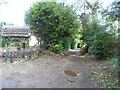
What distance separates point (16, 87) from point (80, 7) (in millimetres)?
9171

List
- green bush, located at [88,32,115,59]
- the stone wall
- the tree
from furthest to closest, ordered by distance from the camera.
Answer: the tree < the stone wall < green bush, located at [88,32,115,59]

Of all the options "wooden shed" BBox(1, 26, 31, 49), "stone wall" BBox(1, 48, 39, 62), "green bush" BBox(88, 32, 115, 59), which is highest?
"wooden shed" BBox(1, 26, 31, 49)

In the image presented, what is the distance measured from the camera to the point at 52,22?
7.95 metres

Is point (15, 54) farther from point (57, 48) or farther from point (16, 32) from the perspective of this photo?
point (57, 48)

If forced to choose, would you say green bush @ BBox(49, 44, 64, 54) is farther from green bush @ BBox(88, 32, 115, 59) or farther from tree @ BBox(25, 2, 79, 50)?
green bush @ BBox(88, 32, 115, 59)

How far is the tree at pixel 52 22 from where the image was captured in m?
7.86

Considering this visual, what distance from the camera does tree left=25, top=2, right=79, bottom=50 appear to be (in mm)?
7855

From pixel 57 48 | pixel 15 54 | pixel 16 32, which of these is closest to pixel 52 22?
pixel 57 48

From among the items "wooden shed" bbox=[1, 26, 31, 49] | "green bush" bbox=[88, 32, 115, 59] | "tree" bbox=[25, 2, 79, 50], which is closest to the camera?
"green bush" bbox=[88, 32, 115, 59]

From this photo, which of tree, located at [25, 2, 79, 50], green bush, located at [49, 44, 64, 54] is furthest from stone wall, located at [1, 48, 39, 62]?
tree, located at [25, 2, 79, 50]

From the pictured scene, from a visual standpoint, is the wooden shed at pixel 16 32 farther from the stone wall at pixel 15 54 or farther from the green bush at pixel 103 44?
the green bush at pixel 103 44

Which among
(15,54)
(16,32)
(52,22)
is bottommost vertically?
(15,54)

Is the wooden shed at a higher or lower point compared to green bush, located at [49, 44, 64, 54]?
higher

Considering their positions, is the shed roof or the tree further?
the tree
